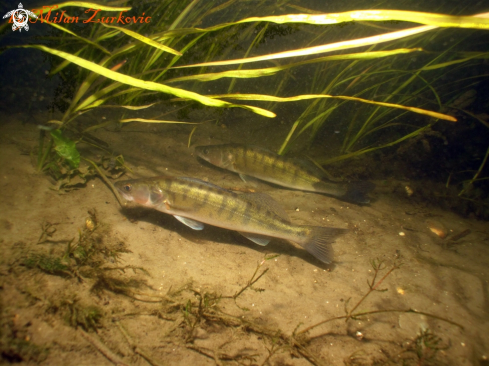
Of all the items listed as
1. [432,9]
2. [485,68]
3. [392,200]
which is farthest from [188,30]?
[432,9]

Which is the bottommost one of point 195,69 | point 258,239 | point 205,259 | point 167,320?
point 167,320

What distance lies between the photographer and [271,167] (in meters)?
5.41

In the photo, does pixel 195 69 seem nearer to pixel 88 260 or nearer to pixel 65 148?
pixel 65 148

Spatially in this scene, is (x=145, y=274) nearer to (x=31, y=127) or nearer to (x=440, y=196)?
(x=31, y=127)

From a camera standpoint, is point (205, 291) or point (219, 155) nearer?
point (205, 291)


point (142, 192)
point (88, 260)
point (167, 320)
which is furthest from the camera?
point (142, 192)

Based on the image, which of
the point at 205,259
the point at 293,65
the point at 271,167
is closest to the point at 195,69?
the point at 271,167

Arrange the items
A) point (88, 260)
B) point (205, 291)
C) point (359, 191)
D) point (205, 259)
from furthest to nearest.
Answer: point (359, 191) < point (205, 259) < point (205, 291) < point (88, 260)

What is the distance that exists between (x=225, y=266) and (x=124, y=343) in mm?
1395

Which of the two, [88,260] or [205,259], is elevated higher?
[88,260]

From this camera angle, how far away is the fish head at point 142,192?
341 centimetres

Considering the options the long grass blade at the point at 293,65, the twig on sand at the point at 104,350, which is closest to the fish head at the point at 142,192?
the long grass blade at the point at 293,65

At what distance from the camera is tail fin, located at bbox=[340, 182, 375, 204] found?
489cm

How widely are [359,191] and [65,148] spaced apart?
5.31 metres
